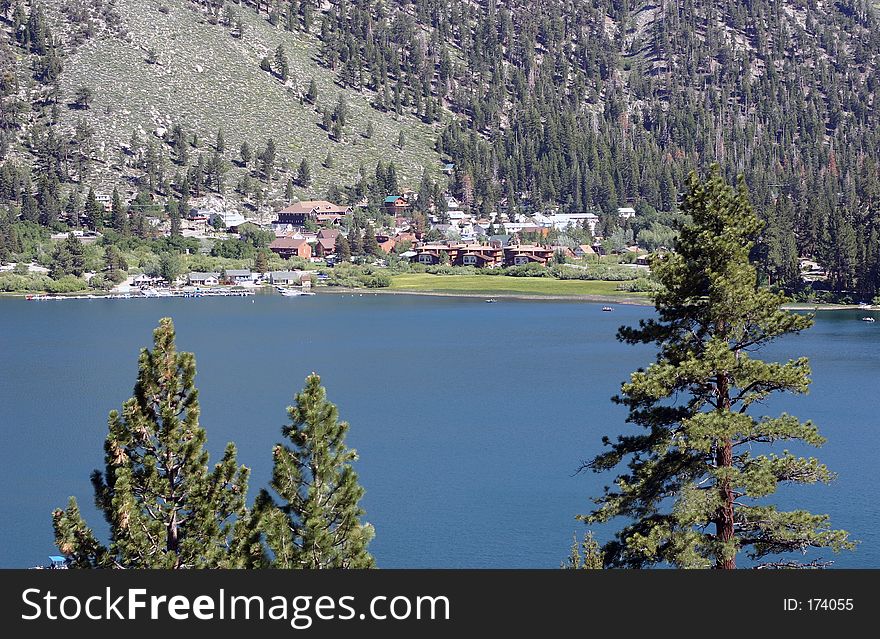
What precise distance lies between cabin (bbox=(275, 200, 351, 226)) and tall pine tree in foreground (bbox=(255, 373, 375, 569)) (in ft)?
481

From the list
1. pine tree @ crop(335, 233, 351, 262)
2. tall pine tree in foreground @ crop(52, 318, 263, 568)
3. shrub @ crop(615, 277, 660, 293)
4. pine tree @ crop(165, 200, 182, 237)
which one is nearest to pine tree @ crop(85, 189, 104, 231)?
pine tree @ crop(165, 200, 182, 237)

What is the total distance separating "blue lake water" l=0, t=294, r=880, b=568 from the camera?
4203 centimetres

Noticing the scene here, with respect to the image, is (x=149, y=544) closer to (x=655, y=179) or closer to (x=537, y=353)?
(x=537, y=353)

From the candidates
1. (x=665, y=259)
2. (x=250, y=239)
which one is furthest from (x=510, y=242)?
(x=665, y=259)

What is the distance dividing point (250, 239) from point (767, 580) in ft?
480

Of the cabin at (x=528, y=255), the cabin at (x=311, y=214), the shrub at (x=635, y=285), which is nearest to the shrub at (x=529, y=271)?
the cabin at (x=528, y=255)

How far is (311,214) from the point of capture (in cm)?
16912

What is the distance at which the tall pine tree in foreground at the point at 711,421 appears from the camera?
22.4 metres

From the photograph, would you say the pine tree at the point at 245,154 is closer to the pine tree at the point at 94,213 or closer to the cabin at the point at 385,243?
the pine tree at the point at 94,213

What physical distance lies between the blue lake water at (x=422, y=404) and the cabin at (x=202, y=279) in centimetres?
1910

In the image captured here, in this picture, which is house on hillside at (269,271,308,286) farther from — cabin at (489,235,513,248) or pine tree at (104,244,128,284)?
cabin at (489,235,513,248)

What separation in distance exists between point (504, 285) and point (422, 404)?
2858 inches

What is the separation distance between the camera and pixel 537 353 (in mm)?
85875

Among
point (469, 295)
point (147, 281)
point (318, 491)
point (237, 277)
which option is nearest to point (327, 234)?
point (237, 277)
